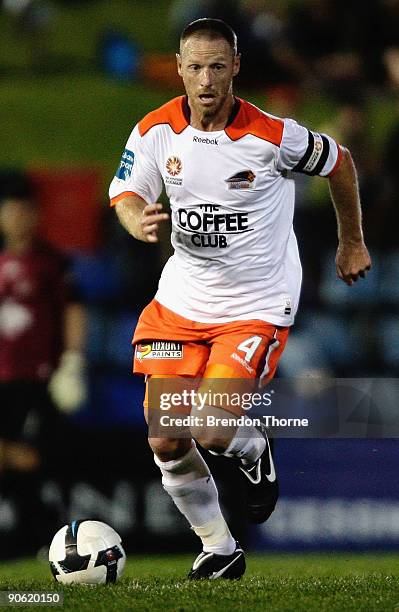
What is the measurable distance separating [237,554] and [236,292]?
3.60ft

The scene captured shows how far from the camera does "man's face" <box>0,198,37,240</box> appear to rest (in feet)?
24.0

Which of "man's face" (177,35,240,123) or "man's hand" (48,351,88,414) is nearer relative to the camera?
"man's face" (177,35,240,123)

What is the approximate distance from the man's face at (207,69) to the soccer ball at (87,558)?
70.2 inches

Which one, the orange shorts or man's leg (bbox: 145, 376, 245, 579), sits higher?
the orange shorts

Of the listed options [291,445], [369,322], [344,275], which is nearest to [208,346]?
[344,275]

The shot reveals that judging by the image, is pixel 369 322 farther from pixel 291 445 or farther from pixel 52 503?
pixel 52 503

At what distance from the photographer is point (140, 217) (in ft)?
16.7

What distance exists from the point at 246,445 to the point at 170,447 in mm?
310

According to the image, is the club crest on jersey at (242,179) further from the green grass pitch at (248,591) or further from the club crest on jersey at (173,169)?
the green grass pitch at (248,591)

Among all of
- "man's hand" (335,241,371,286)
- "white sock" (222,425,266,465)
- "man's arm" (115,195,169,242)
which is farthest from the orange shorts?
"man's arm" (115,195,169,242)

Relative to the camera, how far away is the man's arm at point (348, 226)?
5328 millimetres

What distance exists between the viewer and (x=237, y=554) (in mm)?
5363

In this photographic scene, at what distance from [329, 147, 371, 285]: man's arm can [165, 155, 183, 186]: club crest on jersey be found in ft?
2.16
